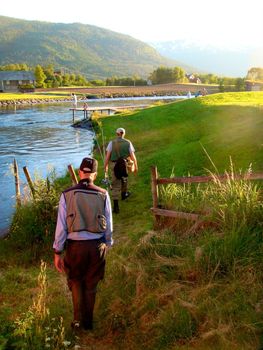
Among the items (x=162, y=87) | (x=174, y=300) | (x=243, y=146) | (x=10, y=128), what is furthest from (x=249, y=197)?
(x=162, y=87)

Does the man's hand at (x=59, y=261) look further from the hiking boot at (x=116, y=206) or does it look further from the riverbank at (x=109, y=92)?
the riverbank at (x=109, y=92)

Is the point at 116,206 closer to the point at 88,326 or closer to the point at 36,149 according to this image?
the point at 88,326

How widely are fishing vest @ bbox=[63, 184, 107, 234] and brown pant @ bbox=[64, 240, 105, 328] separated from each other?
0.75 ft

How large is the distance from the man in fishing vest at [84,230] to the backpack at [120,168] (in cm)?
643

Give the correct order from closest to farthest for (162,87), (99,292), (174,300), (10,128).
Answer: (174,300), (99,292), (10,128), (162,87)

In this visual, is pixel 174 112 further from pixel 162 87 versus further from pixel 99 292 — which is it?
pixel 162 87

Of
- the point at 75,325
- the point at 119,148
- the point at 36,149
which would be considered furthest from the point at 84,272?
the point at 36,149

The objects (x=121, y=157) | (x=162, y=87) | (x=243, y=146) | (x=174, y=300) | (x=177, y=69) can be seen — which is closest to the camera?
(x=174, y=300)

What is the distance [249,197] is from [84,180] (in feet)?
10.5

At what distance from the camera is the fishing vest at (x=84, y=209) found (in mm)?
5672

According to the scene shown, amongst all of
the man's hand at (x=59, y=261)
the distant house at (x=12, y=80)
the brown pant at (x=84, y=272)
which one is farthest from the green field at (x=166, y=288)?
the distant house at (x=12, y=80)

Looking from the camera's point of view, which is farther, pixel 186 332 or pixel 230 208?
pixel 230 208

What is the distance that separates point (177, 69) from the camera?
158 meters

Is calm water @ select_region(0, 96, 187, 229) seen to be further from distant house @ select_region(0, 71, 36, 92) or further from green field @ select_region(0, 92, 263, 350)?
distant house @ select_region(0, 71, 36, 92)
